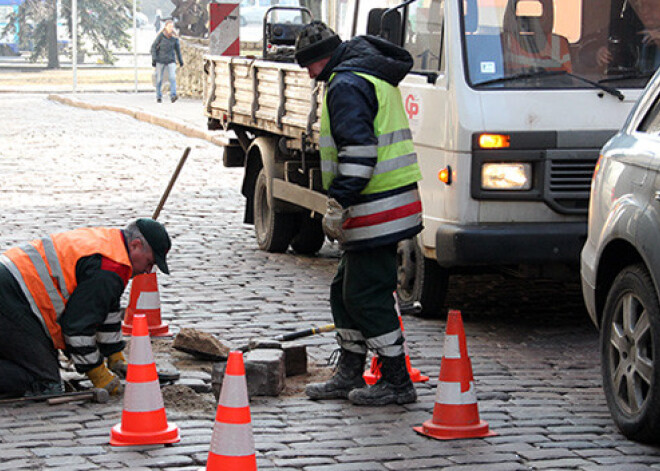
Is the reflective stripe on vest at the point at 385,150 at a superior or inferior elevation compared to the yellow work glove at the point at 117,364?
superior

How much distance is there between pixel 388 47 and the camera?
686 cm

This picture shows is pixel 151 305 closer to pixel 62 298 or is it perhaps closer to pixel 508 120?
pixel 62 298

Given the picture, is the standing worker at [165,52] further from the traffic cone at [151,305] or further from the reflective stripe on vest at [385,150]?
the reflective stripe on vest at [385,150]

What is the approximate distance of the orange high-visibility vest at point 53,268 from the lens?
21.7ft

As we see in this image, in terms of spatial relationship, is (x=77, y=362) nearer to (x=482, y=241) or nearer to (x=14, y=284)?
(x=14, y=284)

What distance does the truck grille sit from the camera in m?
8.25

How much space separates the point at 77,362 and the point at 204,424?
2.64 feet

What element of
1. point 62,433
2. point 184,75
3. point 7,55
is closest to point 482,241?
point 62,433

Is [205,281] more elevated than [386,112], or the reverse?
[386,112]

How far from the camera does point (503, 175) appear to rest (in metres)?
8.26

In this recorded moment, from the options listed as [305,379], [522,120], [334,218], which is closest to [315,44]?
[334,218]

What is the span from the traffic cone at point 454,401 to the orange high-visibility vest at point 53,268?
67.7 inches

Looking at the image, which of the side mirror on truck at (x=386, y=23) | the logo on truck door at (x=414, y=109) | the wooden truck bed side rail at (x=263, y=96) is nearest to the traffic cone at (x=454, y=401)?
the logo on truck door at (x=414, y=109)

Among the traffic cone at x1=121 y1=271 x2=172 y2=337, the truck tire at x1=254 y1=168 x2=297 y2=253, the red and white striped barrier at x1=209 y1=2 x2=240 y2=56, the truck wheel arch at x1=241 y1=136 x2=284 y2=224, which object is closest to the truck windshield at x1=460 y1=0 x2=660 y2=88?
the traffic cone at x1=121 y1=271 x2=172 y2=337
